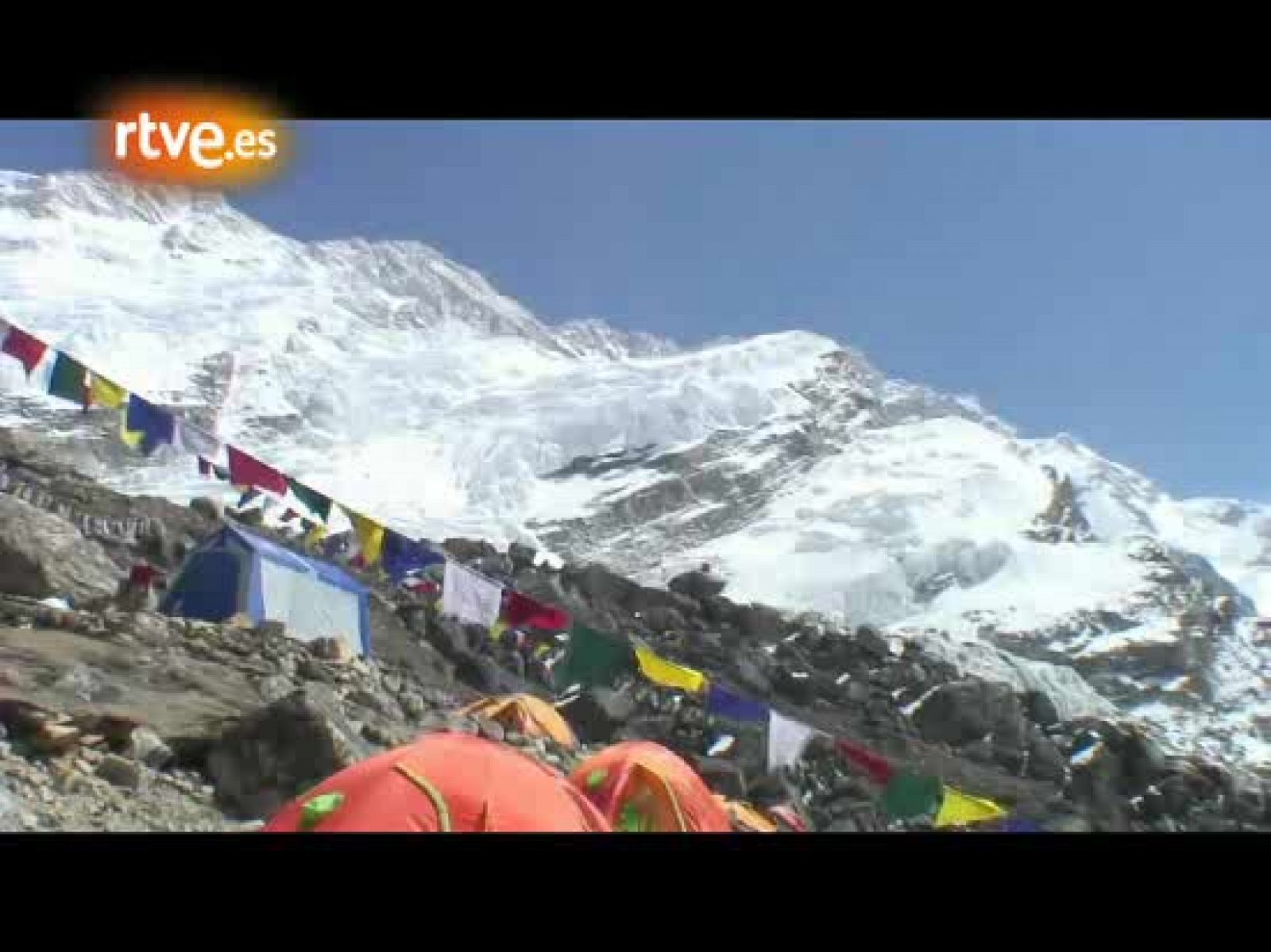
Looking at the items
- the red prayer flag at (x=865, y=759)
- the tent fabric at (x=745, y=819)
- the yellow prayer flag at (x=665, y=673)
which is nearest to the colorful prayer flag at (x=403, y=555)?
the yellow prayer flag at (x=665, y=673)

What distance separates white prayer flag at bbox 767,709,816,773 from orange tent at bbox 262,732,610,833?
16.2 feet

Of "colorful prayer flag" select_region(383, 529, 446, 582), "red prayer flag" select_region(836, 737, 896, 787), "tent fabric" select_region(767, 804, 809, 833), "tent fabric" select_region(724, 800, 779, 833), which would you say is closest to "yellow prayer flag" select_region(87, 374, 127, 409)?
"colorful prayer flag" select_region(383, 529, 446, 582)

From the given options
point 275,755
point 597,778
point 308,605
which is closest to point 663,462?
point 308,605

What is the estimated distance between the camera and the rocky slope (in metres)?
7.29

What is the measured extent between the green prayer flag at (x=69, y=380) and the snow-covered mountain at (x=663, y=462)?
49902 mm

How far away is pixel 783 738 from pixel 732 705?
0.51m

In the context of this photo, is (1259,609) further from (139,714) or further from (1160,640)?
(139,714)

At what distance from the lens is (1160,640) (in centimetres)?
8994

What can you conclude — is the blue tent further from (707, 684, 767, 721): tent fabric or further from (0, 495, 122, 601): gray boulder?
(707, 684, 767, 721): tent fabric

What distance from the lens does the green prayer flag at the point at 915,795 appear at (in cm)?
1109

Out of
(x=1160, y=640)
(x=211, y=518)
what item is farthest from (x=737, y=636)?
(x=1160, y=640)
